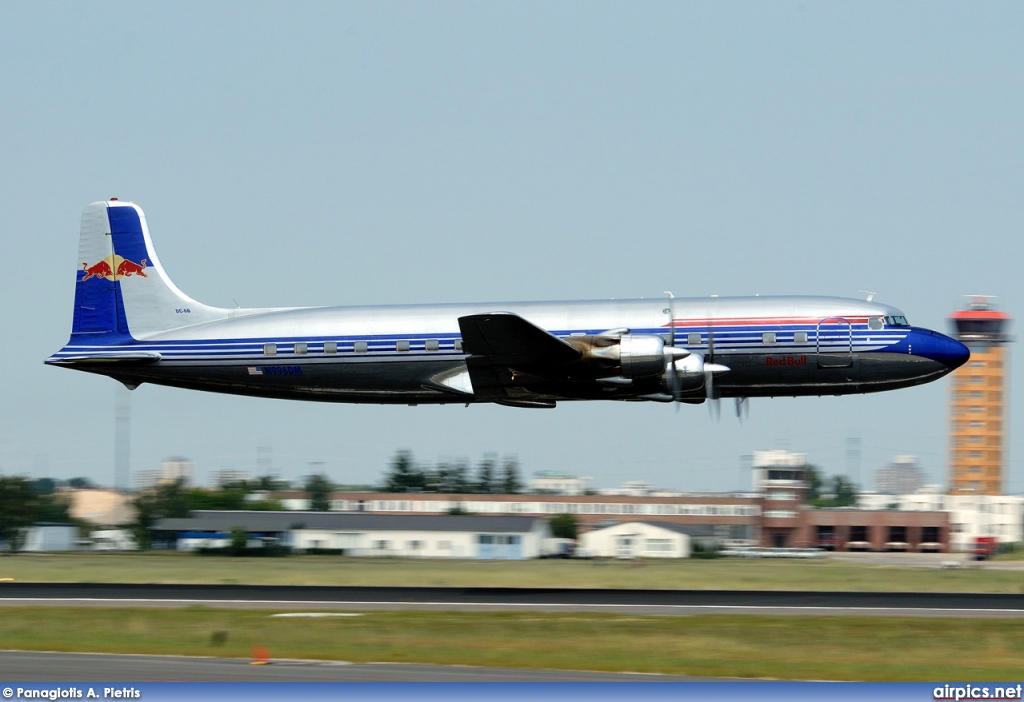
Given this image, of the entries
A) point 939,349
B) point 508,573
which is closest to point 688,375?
point 939,349

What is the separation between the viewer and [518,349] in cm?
2483

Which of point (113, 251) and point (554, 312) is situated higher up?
point (113, 251)

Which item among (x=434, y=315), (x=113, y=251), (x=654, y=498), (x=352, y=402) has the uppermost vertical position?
(x=113, y=251)

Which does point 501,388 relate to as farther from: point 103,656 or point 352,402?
point 103,656

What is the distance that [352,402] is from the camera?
28.3m

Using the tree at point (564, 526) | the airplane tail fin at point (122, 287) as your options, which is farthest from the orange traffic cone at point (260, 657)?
the tree at point (564, 526)

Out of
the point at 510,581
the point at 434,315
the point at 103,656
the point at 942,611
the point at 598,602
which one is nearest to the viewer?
the point at 103,656

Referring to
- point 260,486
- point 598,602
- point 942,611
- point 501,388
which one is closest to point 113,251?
point 501,388

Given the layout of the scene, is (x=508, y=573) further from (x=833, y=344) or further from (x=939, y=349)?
(x=939, y=349)

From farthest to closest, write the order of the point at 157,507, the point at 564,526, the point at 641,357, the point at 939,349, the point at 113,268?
the point at 564,526 < the point at 157,507 < the point at 113,268 < the point at 939,349 < the point at 641,357

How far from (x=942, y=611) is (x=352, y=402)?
1413 cm

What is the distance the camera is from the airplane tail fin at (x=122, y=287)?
1149 inches

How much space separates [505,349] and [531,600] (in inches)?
226

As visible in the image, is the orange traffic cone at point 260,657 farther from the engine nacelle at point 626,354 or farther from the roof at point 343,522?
the roof at point 343,522
